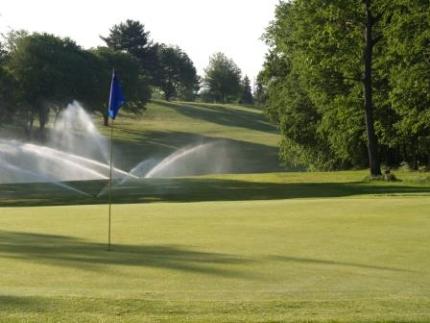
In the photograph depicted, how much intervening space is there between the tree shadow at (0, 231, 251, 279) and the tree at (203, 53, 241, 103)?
154653 millimetres

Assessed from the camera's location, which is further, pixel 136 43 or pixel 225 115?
pixel 136 43

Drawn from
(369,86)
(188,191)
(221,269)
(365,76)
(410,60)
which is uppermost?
(410,60)

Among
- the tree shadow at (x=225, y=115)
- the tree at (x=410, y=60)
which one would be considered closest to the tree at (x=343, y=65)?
the tree at (x=410, y=60)

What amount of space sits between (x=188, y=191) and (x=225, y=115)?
91.4 metres

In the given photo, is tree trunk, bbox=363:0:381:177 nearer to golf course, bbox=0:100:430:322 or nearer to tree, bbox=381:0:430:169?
tree, bbox=381:0:430:169

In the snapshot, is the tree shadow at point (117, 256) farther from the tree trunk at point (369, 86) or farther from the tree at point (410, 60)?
the tree trunk at point (369, 86)

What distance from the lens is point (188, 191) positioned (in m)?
39.6

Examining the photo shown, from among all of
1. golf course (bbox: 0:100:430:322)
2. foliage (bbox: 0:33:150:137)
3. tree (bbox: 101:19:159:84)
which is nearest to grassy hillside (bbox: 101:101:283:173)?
foliage (bbox: 0:33:150:137)

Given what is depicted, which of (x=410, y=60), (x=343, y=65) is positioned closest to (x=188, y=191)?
(x=343, y=65)

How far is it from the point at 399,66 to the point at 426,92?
7.10 feet

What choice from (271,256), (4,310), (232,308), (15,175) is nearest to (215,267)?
(271,256)

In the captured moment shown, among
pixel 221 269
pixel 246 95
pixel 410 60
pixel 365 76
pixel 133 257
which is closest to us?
pixel 221 269

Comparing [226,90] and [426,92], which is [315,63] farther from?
[226,90]

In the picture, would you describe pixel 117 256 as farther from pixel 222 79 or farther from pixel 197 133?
pixel 222 79
